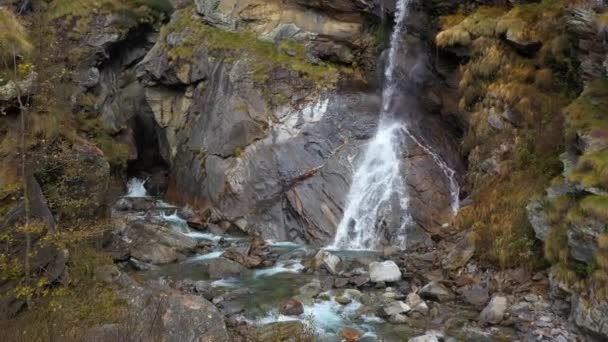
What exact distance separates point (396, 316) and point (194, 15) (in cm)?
2001

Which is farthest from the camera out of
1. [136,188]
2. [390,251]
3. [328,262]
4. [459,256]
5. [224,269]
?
[136,188]

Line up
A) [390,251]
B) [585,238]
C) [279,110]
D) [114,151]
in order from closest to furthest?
1. [585,238]
2. [390,251]
3. [279,110]
4. [114,151]

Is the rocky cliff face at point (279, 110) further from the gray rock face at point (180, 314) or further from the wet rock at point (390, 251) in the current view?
the gray rock face at point (180, 314)

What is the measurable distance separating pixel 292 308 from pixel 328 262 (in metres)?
2.97

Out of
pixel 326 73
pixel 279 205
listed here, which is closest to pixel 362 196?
pixel 279 205

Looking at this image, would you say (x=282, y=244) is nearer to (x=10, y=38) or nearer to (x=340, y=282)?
(x=340, y=282)

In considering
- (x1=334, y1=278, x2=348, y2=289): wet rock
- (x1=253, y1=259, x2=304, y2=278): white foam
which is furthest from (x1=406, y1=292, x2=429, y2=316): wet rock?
(x1=253, y1=259, x2=304, y2=278): white foam

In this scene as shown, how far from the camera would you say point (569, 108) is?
47.1 ft

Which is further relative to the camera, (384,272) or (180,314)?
Result: (384,272)

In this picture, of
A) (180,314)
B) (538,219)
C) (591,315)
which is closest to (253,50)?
(538,219)

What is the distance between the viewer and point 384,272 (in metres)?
14.6

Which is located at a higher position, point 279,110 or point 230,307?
point 279,110

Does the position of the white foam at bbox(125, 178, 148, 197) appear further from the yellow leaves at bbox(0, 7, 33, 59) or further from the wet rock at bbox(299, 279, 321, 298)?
the yellow leaves at bbox(0, 7, 33, 59)

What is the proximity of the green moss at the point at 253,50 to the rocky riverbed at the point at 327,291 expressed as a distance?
800cm
